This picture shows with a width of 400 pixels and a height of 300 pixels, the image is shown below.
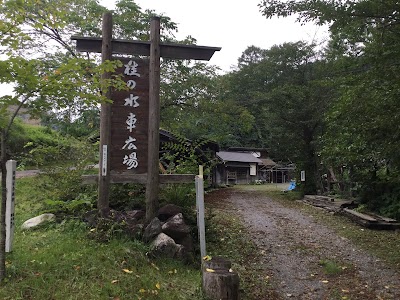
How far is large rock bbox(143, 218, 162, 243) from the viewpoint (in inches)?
248

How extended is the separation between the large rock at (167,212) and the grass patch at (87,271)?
3.58 ft

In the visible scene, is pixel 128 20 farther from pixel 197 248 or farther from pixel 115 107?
pixel 197 248

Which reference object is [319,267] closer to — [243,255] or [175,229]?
[243,255]

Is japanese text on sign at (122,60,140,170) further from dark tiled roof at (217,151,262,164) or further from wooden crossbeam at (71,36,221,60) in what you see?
dark tiled roof at (217,151,262,164)

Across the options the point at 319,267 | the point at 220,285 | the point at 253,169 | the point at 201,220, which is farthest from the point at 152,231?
the point at 253,169

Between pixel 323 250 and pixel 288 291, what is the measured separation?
3020mm

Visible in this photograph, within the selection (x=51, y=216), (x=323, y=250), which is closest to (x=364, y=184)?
(x=323, y=250)

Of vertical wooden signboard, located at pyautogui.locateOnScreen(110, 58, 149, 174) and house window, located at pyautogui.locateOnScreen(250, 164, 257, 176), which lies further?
house window, located at pyautogui.locateOnScreen(250, 164, 257, 176)

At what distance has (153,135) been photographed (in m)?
7.20

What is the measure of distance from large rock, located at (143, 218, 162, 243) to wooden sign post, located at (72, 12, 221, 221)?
57cm

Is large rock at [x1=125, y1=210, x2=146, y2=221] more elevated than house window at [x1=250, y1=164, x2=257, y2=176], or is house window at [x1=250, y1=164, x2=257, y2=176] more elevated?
house window at [x1=250, y1=164, x2=257, y2=176]

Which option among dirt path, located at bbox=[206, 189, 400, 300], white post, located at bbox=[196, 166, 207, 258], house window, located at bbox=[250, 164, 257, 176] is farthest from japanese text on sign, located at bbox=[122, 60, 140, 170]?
house window, located at bbox=[250, 164, 257, 176]

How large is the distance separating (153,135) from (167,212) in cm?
158

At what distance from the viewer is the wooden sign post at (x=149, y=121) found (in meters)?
6.96
